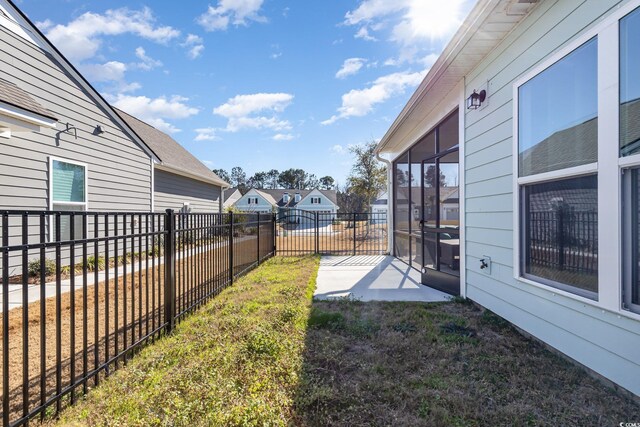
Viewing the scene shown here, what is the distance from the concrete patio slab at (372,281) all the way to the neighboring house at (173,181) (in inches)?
217

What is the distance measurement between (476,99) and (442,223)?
1953 mm

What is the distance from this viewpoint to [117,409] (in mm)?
1849

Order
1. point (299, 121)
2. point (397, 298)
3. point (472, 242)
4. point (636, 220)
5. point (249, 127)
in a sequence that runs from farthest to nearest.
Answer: point (249, 127) → point (299, 121) → point (397, 298) → point (472, 242) → point (636, 220)

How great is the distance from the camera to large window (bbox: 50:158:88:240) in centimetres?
578

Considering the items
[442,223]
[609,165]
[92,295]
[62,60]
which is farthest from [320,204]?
[609,165]

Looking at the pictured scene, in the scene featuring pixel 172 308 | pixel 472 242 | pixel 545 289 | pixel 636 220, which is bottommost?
pixel 172 308

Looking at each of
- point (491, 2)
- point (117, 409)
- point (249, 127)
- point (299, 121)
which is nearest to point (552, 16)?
point (491, 2)

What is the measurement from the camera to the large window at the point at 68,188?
19.0 ft

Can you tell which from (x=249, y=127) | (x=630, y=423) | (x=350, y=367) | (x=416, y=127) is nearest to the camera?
(x=630, y=423)

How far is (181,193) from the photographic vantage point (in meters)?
11.0

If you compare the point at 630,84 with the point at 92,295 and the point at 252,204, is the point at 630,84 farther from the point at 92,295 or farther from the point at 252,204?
the point at 252,204

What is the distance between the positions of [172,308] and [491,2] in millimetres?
4078

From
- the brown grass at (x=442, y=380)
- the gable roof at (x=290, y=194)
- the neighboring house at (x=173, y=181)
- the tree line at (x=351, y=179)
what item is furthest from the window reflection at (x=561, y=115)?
the gable roof at (x=290, y=194)

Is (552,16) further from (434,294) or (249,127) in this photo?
(249,127)
